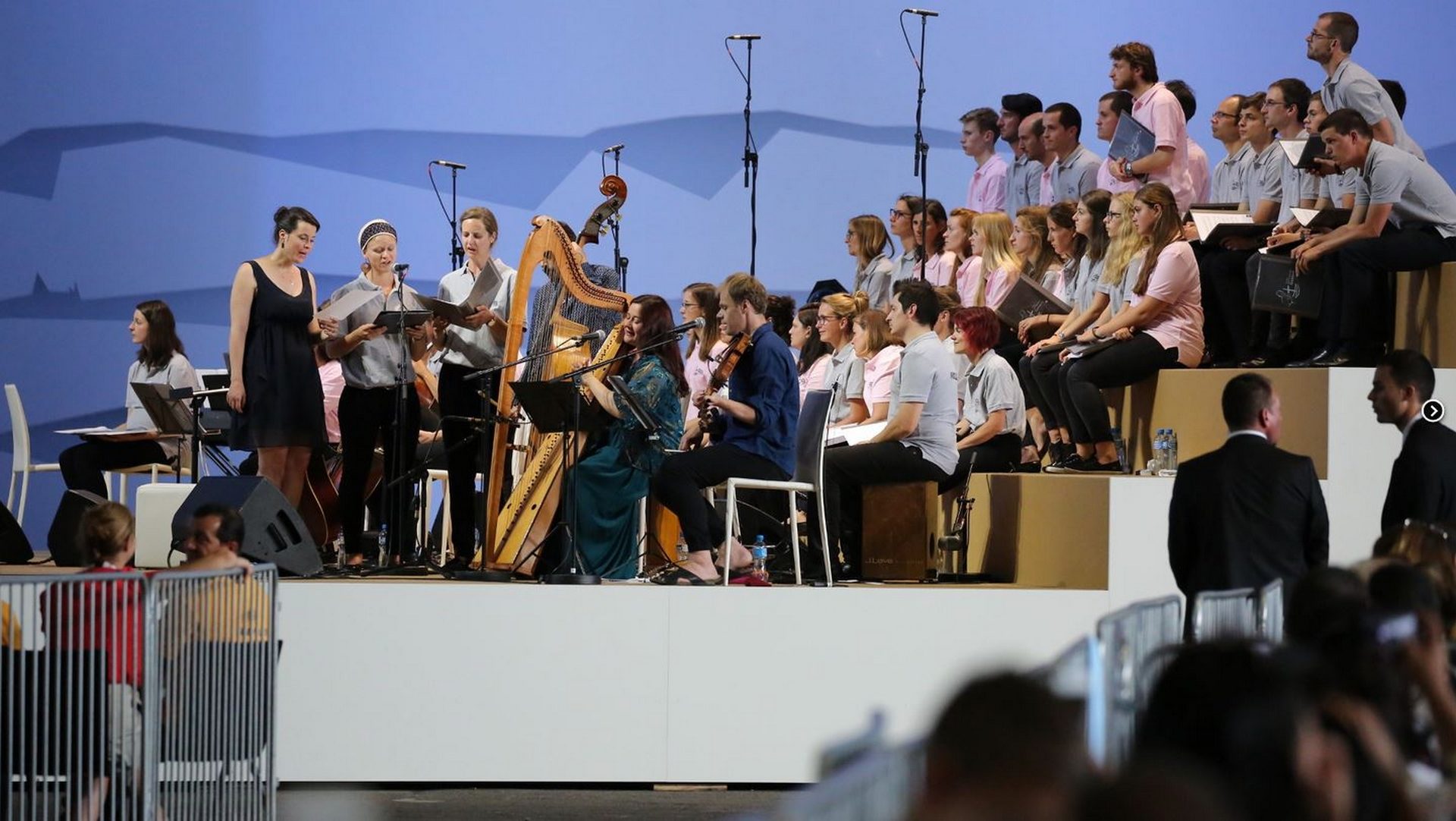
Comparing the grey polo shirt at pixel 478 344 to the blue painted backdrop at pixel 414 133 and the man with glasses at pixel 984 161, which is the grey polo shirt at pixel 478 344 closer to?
the man with glasses at pixel 984 161

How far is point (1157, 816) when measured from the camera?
1.30 metres

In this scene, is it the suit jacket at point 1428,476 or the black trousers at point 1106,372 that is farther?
the black trousers at point 1106,372

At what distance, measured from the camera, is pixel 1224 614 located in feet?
10.4

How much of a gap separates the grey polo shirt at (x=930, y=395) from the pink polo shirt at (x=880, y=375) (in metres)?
0.56

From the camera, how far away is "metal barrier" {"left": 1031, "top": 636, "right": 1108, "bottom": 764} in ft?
7.26

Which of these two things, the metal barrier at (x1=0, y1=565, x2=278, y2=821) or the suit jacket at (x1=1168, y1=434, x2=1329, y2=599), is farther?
the suit jacket at (x1=1168, y1=434, x2=1329, y2=599)

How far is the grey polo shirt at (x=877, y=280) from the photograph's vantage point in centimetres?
859

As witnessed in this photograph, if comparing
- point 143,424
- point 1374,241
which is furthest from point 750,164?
point 1374,241

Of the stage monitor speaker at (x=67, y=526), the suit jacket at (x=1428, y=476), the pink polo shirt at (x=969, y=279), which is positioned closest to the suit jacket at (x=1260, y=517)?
the suit jacket at (x=1428, y=476)

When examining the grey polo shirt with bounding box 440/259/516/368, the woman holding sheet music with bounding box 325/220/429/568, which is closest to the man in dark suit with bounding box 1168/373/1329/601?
the grey polo shirt with bounding box 440/259/516/368

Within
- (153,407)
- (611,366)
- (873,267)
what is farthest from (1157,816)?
(873,267)

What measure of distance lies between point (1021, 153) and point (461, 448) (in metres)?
3.38

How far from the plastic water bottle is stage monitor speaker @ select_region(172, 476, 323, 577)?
1.45 m

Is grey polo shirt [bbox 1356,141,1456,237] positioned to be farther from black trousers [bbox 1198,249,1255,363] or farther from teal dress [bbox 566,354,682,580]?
teal dress [bbox 566,354,682,580]
